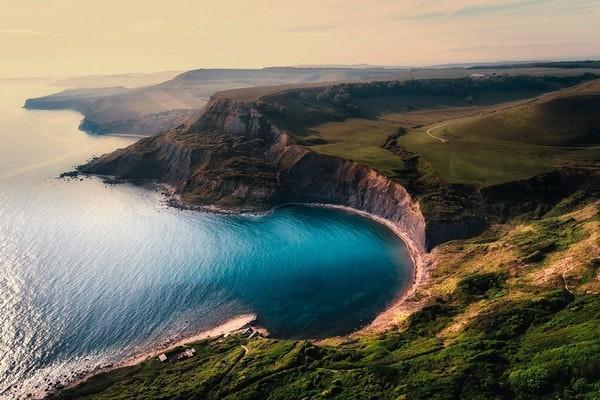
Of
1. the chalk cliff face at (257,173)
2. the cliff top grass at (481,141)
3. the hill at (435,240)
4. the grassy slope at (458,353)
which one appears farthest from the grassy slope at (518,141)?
the grassy slope at (458,353)

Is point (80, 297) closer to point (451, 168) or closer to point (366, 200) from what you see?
point (366, 200)

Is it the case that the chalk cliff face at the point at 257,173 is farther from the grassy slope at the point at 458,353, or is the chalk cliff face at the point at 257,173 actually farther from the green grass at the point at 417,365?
the green grass at the point at 417,365

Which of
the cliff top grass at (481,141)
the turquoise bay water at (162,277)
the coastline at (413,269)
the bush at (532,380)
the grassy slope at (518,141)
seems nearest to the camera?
the bush at (532,380)

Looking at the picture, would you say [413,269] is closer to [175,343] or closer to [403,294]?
[403,294]

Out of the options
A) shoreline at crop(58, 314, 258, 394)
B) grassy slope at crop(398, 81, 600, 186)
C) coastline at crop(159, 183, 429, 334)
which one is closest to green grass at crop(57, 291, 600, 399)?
shoreline at crop(58, 314, 258, 394)

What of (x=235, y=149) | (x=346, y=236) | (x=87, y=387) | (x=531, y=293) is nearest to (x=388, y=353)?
(x=531, y=293)

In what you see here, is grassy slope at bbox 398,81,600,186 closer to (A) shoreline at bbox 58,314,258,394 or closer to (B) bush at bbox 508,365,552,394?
(A) shoreline at bbox 58,314,258,394
